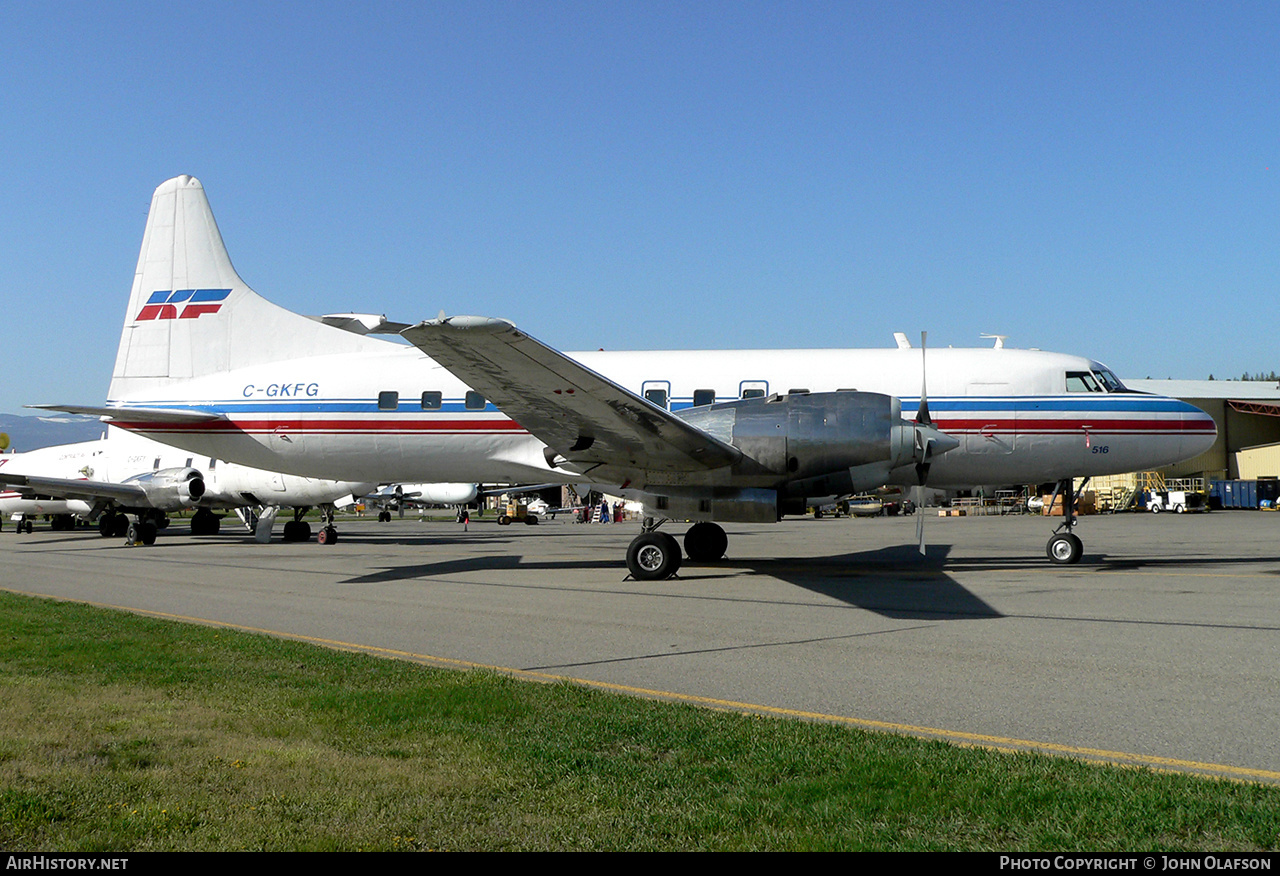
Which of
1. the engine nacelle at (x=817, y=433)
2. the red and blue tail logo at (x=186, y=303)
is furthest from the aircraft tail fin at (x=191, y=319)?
the engine nacelle at (x=817, y=433)

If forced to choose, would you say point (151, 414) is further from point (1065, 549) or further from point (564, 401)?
point (1065, 549)

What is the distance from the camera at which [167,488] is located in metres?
32.3

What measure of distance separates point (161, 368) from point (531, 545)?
1295cm

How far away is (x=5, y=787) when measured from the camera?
4.53 m

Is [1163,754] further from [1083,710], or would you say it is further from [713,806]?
[713,806]

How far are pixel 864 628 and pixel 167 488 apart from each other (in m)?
29.3

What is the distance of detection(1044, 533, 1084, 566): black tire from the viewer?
18.2 metres

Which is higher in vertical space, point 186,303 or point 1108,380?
point 186,303

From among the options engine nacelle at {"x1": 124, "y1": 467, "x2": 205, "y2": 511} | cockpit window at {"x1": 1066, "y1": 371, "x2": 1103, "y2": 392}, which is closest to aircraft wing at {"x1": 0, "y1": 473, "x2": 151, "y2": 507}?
engine nacelle at {"x1": 124, "y1": 467, "x2": 205, "y2": 511}

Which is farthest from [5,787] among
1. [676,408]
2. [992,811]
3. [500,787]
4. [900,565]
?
[900,565]

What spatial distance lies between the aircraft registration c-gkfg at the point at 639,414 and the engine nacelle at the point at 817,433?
0.03 meters

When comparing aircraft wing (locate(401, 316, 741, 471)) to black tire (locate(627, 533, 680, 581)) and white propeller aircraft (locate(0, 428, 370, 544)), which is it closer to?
black tire (locate(627, 533, 680, 581))

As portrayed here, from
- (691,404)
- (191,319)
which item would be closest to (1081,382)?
(691,404)

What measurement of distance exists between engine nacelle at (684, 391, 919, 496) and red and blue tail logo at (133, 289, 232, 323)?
37.8ft
